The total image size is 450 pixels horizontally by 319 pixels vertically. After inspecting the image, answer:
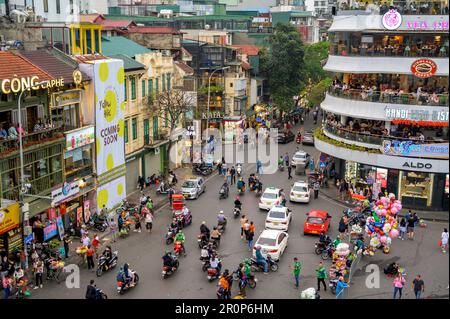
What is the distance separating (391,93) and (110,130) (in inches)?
772

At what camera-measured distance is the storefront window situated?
130 feet

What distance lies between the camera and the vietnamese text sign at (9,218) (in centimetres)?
2738

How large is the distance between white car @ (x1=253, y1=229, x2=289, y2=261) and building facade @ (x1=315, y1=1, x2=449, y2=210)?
1282cm

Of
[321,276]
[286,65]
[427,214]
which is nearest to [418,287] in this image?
[321,276]

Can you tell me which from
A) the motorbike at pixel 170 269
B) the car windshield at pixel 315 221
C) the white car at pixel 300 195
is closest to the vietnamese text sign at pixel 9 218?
the motorbike at pixel 170 269

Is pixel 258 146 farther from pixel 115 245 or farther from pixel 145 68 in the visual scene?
pixel 115 245

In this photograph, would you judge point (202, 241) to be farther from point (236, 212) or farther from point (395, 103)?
point (395, 103)

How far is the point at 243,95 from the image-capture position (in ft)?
229

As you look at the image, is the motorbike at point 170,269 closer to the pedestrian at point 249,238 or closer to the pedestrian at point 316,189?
the pedestrian at point 249,238

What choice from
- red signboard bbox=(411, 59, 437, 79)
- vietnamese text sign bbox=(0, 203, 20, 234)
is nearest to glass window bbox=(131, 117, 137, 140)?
vietnamese text sign bbox=(0, 203, 20, 234)

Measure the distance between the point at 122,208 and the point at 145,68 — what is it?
473 inches

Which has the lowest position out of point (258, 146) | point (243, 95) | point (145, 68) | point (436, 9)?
point (258, 146)

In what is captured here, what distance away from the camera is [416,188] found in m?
40.1
